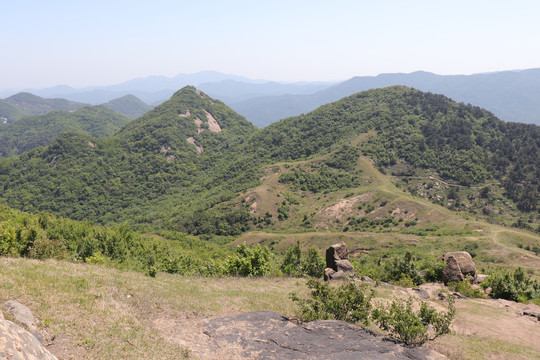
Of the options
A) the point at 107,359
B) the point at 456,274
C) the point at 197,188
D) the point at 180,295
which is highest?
the point at 107,359

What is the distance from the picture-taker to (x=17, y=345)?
8.01m

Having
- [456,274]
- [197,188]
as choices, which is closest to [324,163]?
[197,188]

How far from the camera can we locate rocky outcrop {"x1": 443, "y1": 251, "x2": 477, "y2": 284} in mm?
31406

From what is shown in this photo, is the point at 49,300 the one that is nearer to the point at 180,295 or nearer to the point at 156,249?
the point at 180,295

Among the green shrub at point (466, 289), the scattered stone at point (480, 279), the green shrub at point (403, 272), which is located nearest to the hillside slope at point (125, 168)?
the green shrub at point (403, 272)

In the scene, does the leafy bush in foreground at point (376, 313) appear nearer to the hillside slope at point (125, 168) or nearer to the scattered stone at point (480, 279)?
the scattered stone at point (480, 279)

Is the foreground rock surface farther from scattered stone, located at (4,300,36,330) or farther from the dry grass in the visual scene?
scattered stone, located at (4,300,36,330)

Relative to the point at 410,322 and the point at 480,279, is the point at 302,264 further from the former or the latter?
the point at 410,322

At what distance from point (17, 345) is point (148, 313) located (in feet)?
27.2

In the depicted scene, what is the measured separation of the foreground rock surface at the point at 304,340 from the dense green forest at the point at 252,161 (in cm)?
6788

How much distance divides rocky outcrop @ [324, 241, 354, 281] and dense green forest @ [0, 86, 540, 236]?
53.1 meters

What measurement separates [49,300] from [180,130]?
15397 cm

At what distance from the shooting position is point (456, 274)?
31.4 metres

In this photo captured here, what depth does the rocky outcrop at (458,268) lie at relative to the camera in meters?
31.4
